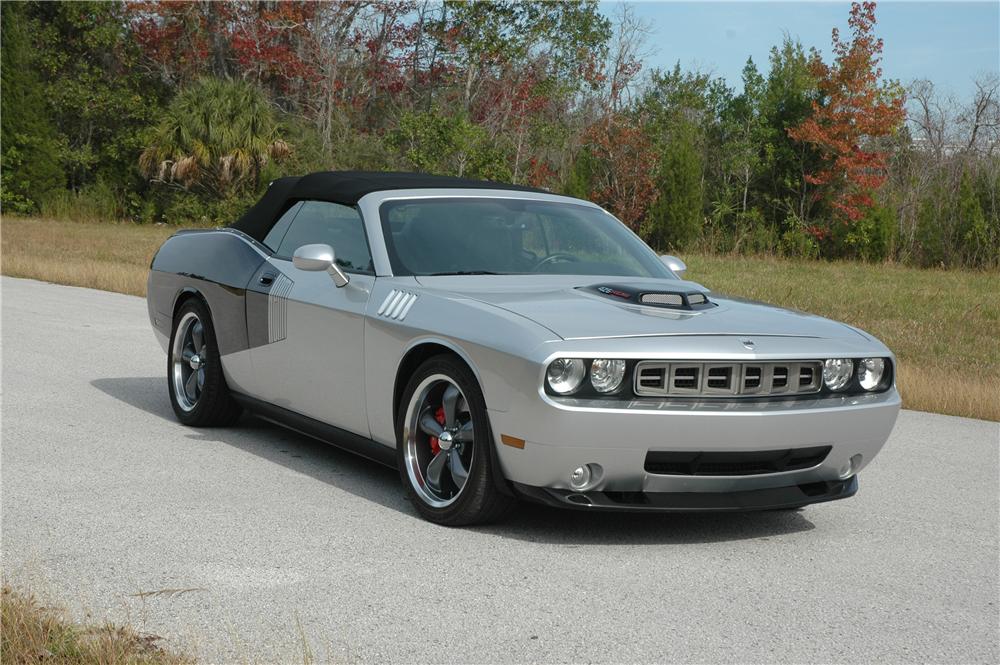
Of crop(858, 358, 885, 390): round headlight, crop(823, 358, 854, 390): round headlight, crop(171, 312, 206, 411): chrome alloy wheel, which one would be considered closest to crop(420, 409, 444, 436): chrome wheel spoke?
crop(823, 358, 854, 390): round headlight

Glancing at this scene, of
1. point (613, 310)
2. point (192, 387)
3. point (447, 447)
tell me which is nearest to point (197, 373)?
point (192, 387)

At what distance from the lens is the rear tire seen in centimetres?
725

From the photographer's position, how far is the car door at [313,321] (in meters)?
5.92

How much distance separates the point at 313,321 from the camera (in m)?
6.19

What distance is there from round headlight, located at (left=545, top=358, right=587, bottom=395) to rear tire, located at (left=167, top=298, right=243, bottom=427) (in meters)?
2.97

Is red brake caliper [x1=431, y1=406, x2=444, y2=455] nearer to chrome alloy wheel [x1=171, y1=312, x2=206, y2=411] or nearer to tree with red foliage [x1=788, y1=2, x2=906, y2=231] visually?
chrome alloy wheel [x1=171, y1=312, x2=206, y2=411]

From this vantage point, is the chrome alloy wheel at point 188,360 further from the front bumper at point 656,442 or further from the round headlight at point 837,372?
the round headlight at point 837,372

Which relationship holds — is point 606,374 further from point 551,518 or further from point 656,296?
point 551,518

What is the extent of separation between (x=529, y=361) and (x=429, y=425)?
2.63 ft

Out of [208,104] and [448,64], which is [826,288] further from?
[448,64]

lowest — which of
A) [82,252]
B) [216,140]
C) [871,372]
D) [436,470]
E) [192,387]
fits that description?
[82,252]

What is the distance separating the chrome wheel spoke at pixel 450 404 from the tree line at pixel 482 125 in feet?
75.1

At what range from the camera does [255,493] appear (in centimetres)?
583

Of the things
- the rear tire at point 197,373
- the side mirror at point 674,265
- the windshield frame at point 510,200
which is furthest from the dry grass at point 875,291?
the rear tire at point 197,373
